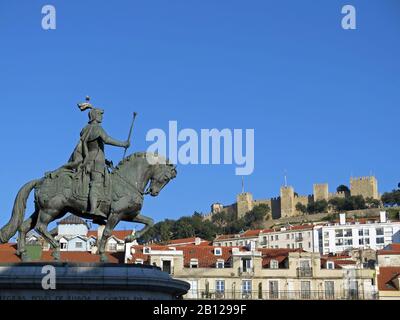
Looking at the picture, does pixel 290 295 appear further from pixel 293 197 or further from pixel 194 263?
pixel 293 197

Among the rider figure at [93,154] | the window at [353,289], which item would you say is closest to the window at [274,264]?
the window at [353,289]

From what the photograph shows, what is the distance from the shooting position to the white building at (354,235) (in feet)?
443

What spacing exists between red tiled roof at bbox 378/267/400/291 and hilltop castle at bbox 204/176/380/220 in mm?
110826

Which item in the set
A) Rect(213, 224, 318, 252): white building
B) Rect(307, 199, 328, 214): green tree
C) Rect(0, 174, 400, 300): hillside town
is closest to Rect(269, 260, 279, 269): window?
Rect(0, 174, 400, 300): hillside town

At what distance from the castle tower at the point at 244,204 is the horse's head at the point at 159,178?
16917 cm

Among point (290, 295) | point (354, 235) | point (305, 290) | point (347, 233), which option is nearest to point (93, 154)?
point (290, 295)

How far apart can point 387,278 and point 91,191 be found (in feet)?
171

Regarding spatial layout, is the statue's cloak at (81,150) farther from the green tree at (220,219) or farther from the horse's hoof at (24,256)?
the green tree at (220,219)

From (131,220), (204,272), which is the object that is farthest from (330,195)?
(131,220)

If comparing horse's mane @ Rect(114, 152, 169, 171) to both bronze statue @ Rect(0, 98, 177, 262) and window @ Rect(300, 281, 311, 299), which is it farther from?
window @ Rect(300, 281, 311, 299)
